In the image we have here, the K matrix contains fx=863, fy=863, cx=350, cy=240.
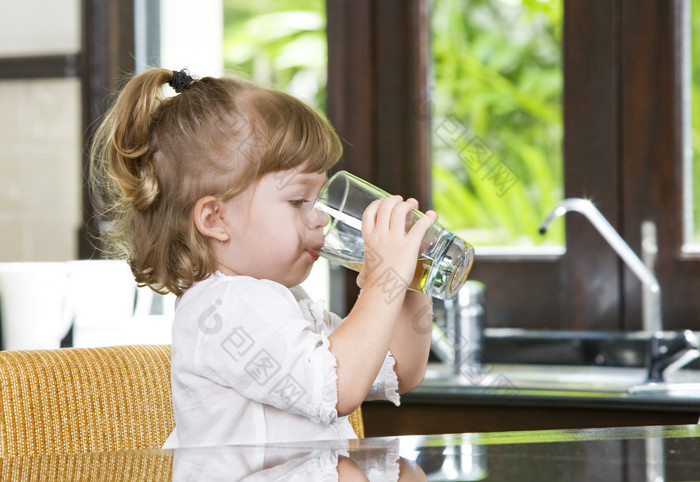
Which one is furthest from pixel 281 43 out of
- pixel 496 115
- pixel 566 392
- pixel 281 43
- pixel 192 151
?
pixel 192 151

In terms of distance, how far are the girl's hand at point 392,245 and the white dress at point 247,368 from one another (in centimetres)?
8

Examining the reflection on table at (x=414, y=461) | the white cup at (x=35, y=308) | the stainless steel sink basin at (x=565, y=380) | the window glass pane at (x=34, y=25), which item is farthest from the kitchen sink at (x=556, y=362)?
the window glass pane at (x=34, y=25)

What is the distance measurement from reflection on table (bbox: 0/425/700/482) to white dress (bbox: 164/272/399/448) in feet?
0.60

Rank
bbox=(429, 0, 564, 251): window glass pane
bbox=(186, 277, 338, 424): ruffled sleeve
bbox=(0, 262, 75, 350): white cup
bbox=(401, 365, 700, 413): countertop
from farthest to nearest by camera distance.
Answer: bbox=(429, 0, 564, 251): window glass pane
bbox=(0, 262, 75, 350): white cup
bbox=(401, 365, 700, 413): countertop
bbox=(186, 277, 338, 424): ruffled sleeve

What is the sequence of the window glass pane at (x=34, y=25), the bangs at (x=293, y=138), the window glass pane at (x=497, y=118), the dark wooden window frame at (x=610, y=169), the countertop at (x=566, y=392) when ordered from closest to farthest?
1. the bangs at (x=293, y=138)
2. the countertop at (x=566, y=392)
3. the dark wooden window frame at (x=610, y=169)
4. the window glass pane at (x=497, y=118)
5. the window glass pane at (x=34, y=25)

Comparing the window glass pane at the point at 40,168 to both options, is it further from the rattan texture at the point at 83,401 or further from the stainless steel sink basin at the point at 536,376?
the rattan texture at the point at 83,401

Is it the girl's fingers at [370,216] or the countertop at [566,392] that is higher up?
the girl's fingers at [370,216]

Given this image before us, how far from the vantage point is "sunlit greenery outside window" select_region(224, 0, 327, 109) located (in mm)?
2049

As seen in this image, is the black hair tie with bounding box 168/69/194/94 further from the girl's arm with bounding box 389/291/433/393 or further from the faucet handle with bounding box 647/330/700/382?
the faucet handle with bounding box 647/330/700/382

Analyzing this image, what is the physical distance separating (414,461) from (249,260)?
420 mm

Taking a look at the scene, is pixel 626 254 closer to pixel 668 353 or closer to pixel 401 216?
pixel 668 353

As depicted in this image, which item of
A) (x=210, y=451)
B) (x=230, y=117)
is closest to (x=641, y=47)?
(x=230, y=117)

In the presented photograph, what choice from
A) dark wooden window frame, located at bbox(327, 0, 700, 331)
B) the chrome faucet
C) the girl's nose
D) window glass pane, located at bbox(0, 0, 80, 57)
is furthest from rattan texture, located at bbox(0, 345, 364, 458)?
window glass pane, located at bbox(0, 0, 80, 57)

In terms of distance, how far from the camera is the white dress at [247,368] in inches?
29.3
